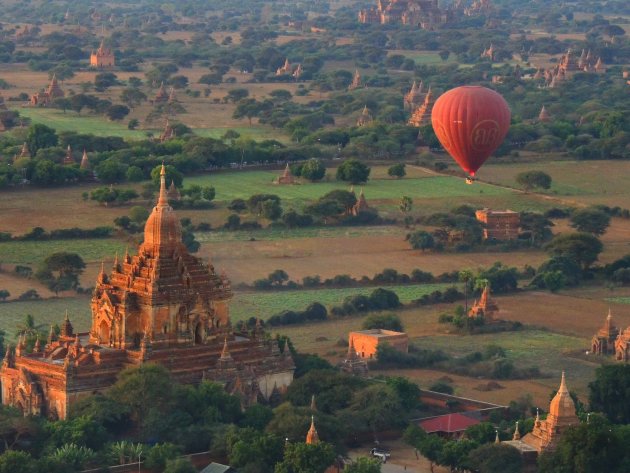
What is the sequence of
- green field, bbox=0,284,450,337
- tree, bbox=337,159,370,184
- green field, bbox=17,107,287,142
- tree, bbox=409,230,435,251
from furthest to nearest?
green field, bbox=17,107,287,142 → tree, bbox=337,159,370,184 → tree, bbox=409,230,435,251 → green field, bbox=0,284,450,337

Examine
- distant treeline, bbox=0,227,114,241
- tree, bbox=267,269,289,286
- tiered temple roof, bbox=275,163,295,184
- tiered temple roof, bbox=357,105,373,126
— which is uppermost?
tiered temple roof, bbox=357,105,373,126

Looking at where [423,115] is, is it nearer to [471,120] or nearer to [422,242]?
[422,242]

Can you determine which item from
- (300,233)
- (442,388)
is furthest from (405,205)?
(442,388)

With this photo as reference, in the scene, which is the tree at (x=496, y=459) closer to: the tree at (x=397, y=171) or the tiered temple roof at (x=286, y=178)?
the tiered temple roof at (x=286, y=178)

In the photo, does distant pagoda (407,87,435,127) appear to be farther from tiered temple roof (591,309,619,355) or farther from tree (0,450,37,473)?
tree (0,450,37,473)

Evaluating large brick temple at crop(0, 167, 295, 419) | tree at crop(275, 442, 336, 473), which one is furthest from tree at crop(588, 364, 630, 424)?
tree at crop(275, 442, 336, 473)

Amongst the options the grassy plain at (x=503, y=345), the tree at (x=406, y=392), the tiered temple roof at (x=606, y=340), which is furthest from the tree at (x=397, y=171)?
the tree at (x=406, y=392)
